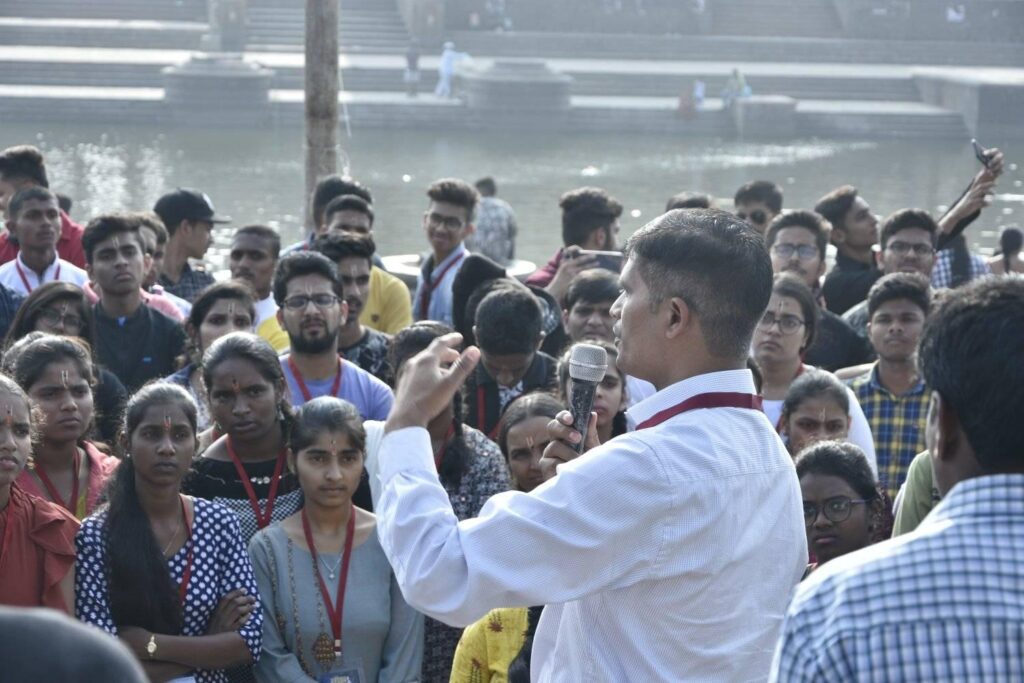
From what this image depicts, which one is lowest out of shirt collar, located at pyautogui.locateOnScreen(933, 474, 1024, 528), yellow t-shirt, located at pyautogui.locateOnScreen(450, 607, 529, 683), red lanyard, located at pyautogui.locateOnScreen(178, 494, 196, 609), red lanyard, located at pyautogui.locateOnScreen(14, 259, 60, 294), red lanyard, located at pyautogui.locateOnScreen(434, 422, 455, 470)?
yellow t-shirt, located at pyautogui.locateOnScreen(450, 607, 529, 683)

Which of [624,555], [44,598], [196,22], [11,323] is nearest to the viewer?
[624,555]

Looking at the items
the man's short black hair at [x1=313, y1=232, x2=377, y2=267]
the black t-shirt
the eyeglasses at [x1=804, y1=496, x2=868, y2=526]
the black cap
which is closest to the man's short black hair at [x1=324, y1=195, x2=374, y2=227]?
the black cap

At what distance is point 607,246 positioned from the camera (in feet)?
30.1

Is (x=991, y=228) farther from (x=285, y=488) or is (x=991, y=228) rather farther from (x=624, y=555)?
(x=624, y=555)

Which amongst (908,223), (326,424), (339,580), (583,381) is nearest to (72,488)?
(326,424)

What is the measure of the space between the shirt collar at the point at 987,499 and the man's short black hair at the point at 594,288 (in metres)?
4.88

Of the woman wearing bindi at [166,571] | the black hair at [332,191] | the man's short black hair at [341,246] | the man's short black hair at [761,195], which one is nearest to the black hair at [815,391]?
the woman wearing bindi at [166,571]

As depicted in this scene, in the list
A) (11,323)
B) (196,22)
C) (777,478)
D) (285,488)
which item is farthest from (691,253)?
(196,22)

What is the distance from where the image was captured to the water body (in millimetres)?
20188

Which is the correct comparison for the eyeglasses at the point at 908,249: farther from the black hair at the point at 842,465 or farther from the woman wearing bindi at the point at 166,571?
the woman wearing bindi at the point at 166,571

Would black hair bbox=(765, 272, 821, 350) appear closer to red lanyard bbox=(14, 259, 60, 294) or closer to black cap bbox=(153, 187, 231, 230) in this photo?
red lanyard bbox=(14, 259, 60, 294)

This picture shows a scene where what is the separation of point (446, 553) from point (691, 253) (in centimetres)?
70

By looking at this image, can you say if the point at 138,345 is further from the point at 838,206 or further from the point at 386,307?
the point at 838,206

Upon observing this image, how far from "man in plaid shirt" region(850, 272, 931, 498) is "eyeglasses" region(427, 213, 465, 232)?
281 centimetres
